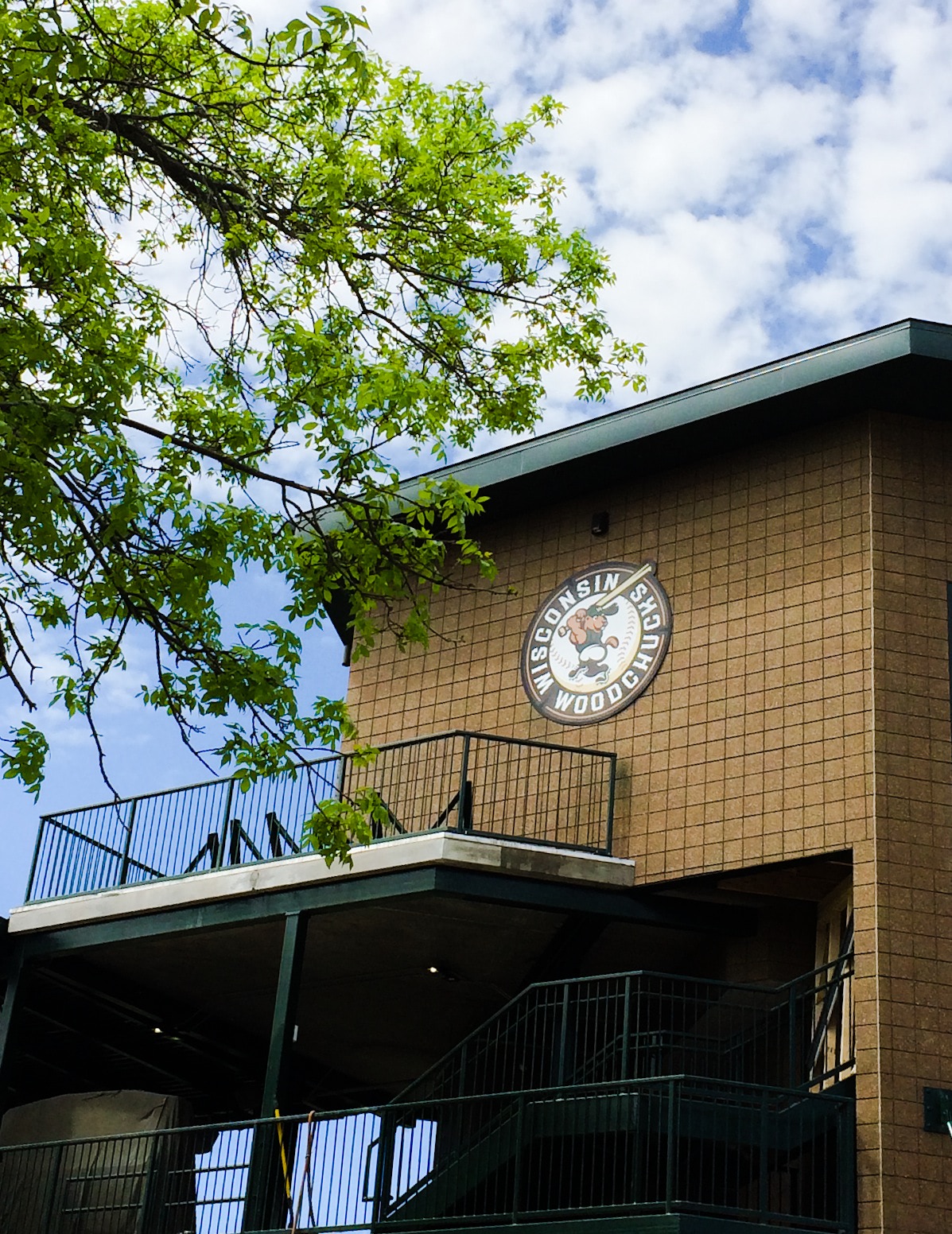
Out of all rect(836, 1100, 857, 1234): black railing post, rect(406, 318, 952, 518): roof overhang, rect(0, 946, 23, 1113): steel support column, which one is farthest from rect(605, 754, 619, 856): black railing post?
rect(0, 946, 23, 1113): steel support column

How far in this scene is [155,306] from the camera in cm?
1258

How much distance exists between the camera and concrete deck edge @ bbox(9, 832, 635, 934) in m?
15.6

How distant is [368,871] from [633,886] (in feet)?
7.88

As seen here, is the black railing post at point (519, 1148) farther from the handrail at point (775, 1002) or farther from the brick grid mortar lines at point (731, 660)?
the brick grid mortar lines at point (731, 660)

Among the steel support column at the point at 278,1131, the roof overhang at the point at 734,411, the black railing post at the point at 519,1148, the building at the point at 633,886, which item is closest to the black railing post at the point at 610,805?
the building at the point at 633,886

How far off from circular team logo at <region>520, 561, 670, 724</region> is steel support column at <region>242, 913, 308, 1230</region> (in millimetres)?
3409

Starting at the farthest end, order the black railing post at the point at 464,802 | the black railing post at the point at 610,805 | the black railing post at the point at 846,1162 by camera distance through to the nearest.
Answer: the black railing post at the point at 610,805 → the black railing post at the point at 464,802 → the black railing post at the point at 846,1162

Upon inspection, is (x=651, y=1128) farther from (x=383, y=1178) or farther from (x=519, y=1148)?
(x=383, y=1178)

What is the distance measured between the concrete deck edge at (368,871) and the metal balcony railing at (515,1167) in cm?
205

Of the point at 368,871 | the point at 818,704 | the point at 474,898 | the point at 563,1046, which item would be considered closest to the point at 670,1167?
the point at 563,1046

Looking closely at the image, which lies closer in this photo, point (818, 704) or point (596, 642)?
point (818, 704)

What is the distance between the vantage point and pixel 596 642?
57.6 feet

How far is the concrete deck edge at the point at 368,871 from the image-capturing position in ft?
51.2

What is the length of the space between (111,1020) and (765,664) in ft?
29.7
